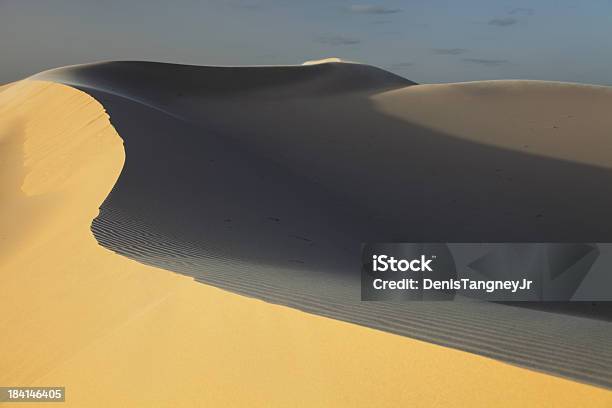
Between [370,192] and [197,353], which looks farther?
[370,192]

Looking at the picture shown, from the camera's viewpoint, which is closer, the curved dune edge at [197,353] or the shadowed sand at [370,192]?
the curved dune edge at [197,353]

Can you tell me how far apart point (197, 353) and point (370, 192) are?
8.38 meters

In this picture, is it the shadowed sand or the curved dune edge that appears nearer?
the curved dune edge

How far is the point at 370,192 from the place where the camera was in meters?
11.0

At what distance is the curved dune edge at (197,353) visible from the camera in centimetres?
233

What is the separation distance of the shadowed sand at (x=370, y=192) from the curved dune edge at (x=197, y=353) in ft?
0.68

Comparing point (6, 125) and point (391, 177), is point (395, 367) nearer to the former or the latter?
point (391, 177)

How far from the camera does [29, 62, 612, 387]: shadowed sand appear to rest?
3387 millimetres

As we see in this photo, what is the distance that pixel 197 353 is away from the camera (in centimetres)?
281

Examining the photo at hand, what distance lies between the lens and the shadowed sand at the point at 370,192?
11.1ft

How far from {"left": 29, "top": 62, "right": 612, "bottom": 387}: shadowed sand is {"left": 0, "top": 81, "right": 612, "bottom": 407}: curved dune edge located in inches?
8.2

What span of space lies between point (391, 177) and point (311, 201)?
132 inches

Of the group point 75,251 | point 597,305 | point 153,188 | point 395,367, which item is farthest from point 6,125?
point 395,367

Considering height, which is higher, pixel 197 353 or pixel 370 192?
pixel 197 353
